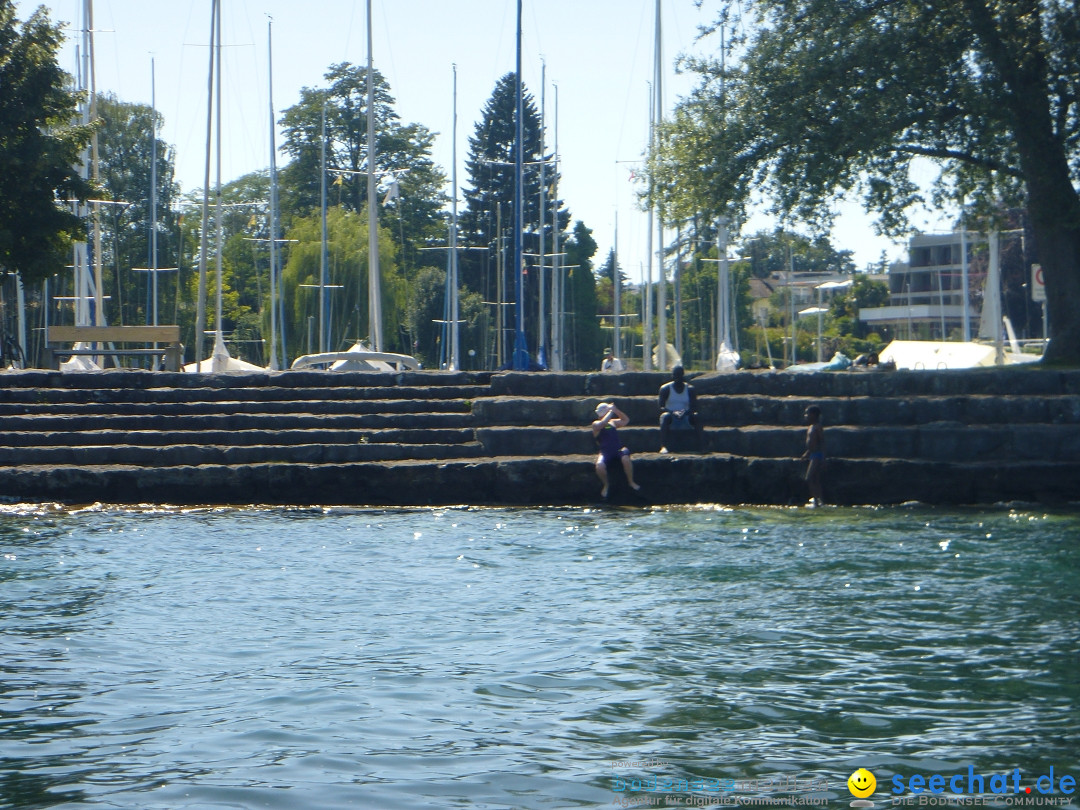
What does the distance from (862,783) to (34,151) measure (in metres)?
19.4

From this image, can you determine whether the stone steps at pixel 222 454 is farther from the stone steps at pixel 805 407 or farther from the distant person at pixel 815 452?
the distant person at pixel 815 452

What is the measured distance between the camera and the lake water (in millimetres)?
5371

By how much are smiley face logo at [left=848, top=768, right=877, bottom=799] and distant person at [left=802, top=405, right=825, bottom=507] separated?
10558 mm

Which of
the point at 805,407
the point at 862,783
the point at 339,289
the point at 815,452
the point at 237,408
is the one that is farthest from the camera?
the point at 339,289

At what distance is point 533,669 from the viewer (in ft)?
24.3

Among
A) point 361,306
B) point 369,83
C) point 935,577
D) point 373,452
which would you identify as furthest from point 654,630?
point 361,306

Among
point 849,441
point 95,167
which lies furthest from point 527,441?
point 95,167

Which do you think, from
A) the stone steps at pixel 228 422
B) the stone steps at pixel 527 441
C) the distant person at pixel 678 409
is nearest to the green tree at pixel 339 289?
the stone steps at pixel 527 441

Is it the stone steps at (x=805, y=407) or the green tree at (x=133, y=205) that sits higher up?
the green tree at (x=133, y=205)

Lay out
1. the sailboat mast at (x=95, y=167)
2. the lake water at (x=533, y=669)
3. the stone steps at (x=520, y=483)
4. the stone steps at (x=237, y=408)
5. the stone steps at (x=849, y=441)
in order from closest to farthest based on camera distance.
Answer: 1. the lake water at (x=533, y=669)
2. the stone steps at (x=520, y=483)
3. the stone steps at (x=849, y=441)
4. the stone steps at (x=237, y=408)
5. the sailboat mast at (x=95, y=167)

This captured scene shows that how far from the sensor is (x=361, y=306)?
162 ft

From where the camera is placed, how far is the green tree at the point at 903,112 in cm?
1742

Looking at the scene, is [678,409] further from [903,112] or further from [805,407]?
[903,112]

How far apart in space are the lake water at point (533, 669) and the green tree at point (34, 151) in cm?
979
